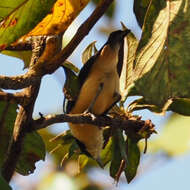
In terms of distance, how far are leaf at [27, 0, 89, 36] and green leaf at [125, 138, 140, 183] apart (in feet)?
1.52

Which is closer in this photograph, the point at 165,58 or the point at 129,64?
the point at 165,58

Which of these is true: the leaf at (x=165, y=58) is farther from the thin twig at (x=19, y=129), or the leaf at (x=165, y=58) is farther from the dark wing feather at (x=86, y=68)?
the dark wing feather at (x=86, y=68)

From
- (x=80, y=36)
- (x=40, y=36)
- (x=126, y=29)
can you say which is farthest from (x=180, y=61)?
(x=126, y=29)

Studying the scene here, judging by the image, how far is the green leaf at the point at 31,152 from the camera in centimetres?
152

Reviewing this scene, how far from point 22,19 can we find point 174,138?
109cm

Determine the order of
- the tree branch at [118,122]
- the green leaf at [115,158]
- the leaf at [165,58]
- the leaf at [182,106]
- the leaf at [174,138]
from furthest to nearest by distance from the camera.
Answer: the leaf at [174,138] → the green leaf at [115,158] → the leaf at [182,106] → the tree branch at [118,122] → the leaf at [165,58]

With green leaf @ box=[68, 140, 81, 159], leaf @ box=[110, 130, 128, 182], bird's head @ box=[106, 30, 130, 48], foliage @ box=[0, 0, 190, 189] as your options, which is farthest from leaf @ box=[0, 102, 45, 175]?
bird's head @ box=[106, 30, 130, 48]

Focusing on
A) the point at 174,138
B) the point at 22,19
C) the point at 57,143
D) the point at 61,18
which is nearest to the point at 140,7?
the point at 61,18

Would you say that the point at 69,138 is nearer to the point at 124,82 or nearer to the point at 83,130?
the point at 124,82

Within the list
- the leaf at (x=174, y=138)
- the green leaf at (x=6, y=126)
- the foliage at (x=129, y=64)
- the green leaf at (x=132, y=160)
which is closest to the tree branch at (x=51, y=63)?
the foliage at (x=129, y=64)

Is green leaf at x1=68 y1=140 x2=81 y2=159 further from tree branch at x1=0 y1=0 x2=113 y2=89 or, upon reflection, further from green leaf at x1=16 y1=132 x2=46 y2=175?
tree branch at x1=0 y1=0 x2=113 y2=89

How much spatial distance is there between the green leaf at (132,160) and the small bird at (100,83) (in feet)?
0.52

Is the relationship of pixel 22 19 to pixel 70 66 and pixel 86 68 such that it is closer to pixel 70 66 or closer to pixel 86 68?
pixel 70 66

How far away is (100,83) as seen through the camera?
195 centimetres
